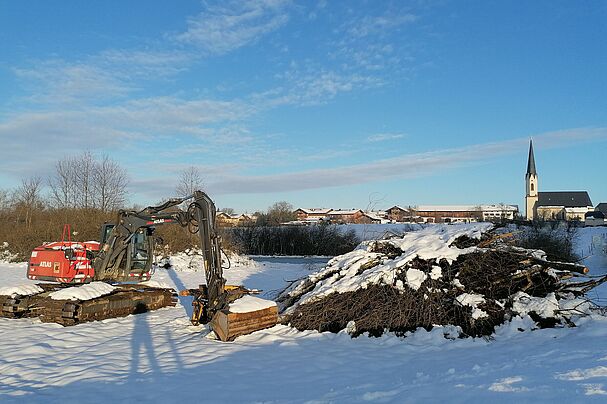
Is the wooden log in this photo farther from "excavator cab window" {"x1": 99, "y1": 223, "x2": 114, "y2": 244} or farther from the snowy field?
"excavator cab window" {"x1": 99, "y1": 223, "x2": 114, "y2": 244}

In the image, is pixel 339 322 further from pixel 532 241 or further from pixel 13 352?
pixel 532 241

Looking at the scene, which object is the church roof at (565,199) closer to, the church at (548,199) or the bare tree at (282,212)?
the church at (548,199)

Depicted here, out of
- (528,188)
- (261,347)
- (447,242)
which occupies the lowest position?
(261,347)

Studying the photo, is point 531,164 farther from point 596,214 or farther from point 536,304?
point 536,304

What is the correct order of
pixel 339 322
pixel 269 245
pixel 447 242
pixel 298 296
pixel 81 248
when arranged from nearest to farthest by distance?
1. pixel 339 322
2. pixel 447 242
3. pixel 298 296
4. pixel 81 248
5. pixel 269 245

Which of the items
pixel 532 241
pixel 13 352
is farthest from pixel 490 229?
pixel 532 241

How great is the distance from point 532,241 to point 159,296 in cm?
1757

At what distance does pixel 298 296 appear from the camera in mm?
11898

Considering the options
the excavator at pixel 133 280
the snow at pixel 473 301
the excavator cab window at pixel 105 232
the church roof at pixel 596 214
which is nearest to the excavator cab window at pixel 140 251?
the excavator at pixel 133 280

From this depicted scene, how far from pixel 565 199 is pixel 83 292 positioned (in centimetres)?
10957

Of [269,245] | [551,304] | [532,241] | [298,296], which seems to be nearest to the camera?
[551,304]

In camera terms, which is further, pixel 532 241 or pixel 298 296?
pixel 532 241

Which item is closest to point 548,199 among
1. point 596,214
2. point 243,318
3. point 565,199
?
point 565,199

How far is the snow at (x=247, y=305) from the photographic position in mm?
9532
